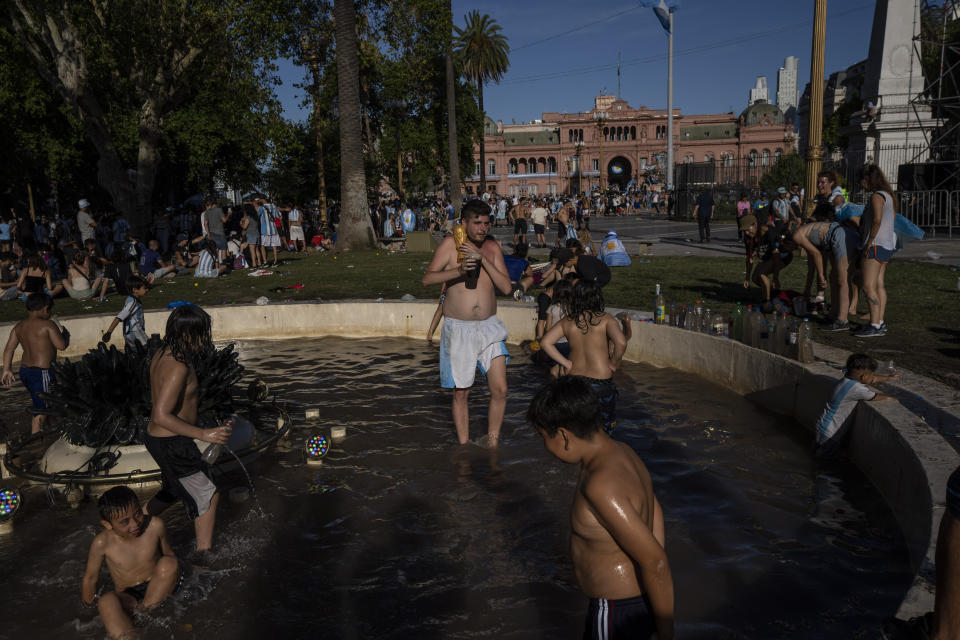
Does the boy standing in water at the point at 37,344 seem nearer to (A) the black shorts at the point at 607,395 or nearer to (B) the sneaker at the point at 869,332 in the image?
(A) the black shorts at the point at 607,395

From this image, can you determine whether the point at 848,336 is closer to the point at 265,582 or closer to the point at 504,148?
the point at 265,582

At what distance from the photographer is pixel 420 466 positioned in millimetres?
6215

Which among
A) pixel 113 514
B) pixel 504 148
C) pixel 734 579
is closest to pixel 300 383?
pixel 113 514

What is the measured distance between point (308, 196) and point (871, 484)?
39.5 metres

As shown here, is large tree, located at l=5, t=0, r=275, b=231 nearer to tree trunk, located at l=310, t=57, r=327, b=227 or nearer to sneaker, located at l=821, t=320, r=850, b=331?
tree trunk, located at l=310, t=57, r=327, b=227

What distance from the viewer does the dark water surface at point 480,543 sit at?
3.93 m

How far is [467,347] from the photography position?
19.7 ft

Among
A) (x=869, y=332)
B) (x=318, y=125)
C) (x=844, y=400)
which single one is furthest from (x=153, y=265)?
(x=844, y=400)

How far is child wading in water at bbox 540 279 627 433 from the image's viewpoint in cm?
494

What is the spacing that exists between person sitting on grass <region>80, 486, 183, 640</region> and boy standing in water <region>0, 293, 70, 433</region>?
11.5 feet

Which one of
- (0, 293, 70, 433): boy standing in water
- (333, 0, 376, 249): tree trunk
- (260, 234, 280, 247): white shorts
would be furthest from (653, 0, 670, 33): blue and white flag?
(0, 293, 70, 433): boy standing in water

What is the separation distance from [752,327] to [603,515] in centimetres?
625

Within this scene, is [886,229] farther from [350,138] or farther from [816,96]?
[350,138]

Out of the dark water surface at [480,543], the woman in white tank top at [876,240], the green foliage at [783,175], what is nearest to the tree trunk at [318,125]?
the green foliage at [783,175]
